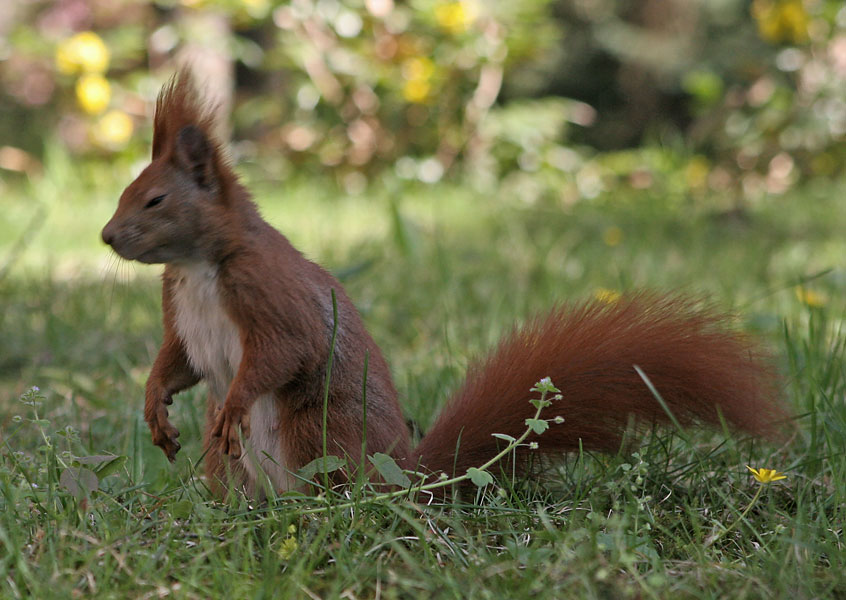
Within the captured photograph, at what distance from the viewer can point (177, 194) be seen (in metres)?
1.32

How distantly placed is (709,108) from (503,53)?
1.03 metres

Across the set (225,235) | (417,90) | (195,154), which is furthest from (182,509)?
(417,90)

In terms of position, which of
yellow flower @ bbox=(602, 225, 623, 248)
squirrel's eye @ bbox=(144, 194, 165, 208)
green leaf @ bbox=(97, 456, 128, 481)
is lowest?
yellow flower @ bbox=(602, 225, 623, 248)

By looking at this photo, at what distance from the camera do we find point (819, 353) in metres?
1.94

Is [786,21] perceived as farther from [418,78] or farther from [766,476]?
[766,476]

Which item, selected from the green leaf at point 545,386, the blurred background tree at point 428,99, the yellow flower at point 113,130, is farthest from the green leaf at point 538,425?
the yellow flower at point 113,130

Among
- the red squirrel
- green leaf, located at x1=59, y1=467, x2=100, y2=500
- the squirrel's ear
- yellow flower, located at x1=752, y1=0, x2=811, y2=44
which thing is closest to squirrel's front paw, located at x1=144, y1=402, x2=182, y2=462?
the red squirrel

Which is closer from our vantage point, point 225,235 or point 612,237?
point 225,235

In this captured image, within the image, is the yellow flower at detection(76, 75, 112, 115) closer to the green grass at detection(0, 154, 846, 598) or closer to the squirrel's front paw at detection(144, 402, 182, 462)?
the green grass at detection(0, 154, 846, 598)

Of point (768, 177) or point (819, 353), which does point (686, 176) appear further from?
point (819, 353)

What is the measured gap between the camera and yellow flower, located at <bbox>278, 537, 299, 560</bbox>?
46.3 inches

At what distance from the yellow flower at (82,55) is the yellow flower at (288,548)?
13.8ft

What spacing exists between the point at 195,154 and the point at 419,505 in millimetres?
566

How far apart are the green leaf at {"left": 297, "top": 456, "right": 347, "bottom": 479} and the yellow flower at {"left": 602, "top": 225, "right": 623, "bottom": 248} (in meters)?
2.55
